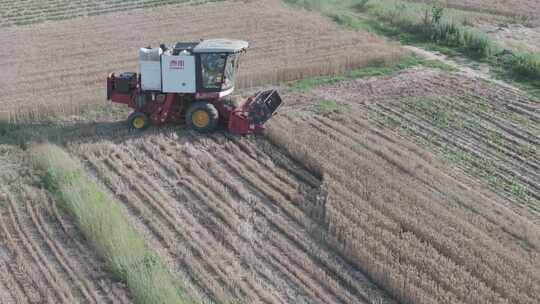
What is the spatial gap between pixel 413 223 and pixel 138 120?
7.70 meters

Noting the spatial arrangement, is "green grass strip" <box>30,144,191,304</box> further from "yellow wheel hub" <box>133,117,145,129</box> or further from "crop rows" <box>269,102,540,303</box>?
"crop rows" <box>269,102,540,303</box>

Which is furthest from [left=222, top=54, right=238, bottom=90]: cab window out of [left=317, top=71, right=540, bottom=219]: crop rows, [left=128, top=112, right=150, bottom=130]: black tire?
[left=317, top=71, right=540, bottom=219]: crop rows

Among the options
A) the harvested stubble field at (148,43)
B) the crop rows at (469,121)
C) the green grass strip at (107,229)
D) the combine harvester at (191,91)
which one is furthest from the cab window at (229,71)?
the green grass strip at (107,229)

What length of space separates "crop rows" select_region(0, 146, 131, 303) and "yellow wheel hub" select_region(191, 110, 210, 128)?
14.4ft

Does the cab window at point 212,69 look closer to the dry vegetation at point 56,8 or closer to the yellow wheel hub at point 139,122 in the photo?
the yellow wheel hub at point 139,122

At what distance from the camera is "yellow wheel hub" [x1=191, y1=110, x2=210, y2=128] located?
17.9 metres

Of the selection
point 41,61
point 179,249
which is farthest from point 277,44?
point 179,249

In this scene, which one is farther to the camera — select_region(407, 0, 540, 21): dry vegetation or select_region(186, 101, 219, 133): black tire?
select_region(407, 0, 540, 21): dry vegetation

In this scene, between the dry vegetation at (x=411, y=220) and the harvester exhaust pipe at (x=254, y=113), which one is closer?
the dry vegetation at (x=411, y=220)

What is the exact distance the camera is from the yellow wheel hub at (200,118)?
17906 mm

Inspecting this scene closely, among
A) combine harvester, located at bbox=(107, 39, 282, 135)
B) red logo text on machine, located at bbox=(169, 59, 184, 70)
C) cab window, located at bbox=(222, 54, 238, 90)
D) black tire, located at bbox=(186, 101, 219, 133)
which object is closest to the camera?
red logo text on machine, located at bbox=(169, 59, 184, 70)

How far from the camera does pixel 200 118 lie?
1798 centimetres

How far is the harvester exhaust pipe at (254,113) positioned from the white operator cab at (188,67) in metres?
0.74

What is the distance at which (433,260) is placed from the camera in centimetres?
1288
